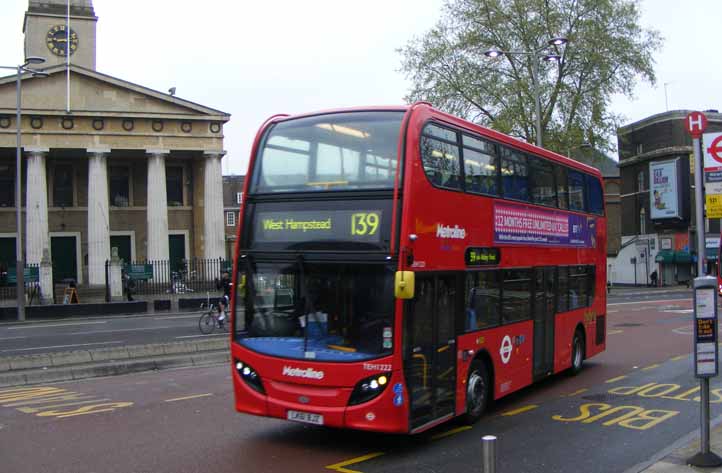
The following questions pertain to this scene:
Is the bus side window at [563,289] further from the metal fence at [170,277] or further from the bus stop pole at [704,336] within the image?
the metal fence at [170,277]

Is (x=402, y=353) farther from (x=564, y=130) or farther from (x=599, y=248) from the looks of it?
(x=564, y=130)

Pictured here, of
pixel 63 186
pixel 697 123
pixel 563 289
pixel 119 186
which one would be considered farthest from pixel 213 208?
pixel 697 123

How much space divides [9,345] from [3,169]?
97.8ft

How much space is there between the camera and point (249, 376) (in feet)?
27.8

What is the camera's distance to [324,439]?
888 centimetres

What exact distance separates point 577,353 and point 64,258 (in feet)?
133

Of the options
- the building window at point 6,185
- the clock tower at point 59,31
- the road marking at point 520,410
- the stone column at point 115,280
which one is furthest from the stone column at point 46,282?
the road marking at point 520,410

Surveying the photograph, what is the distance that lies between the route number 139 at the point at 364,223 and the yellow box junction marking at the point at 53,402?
5.11 m

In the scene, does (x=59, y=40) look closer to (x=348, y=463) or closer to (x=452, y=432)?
(x=452, y=432)

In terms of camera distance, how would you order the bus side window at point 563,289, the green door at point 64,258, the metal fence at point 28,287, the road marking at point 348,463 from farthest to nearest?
1. the green door at point 64,258
2. the metal fence at point 28,287
3. the bus side window at point 563,289
4. the road marking at point 348,463

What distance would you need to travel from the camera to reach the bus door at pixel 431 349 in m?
7.91

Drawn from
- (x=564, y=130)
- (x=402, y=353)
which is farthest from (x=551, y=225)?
(x=564, y=130)

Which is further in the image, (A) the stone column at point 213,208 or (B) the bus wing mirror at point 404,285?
(A) the stone column at point 213,208

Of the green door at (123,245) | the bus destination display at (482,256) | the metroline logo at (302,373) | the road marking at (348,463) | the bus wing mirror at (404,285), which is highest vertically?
the green door at (123,245)
